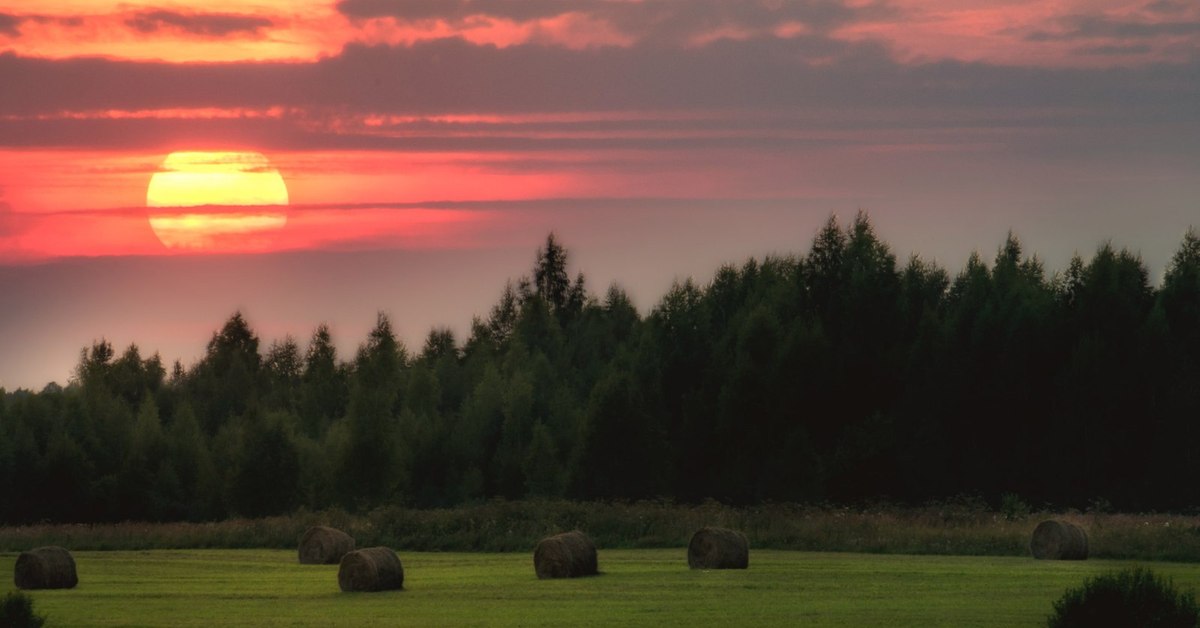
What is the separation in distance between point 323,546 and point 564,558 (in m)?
10.9

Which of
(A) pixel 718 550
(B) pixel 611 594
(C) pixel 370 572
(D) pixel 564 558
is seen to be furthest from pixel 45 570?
(A) pixel 718 550

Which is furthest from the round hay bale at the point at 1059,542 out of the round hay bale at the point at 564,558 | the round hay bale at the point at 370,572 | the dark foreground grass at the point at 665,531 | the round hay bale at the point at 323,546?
the round hay bale at the point at 323,546

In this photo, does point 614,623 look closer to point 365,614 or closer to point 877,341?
point 365,614

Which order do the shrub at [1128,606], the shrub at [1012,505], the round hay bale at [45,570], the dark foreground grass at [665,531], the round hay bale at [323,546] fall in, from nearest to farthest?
the shrub at [1128,606] < the round hay bale at [45,570] < the round hay bale at [323,546] < the dark foreground grass at [665,531] < the shrub at [1012,505]

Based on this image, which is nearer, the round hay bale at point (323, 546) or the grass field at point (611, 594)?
the grass field at point (611, 594)

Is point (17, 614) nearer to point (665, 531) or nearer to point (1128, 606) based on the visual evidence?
point (1128, 606)

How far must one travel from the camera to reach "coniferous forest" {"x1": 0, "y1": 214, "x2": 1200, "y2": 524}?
257ft

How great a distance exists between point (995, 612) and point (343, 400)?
106498 mm

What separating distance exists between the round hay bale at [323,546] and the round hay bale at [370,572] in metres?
10.3

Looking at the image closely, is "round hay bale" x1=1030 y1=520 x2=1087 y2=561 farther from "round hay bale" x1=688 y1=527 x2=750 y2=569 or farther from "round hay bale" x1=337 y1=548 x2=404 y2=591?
"round hay bale" x1=337 y1=548 x2=404 y2=591

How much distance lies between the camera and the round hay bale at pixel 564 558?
40781 millimetres

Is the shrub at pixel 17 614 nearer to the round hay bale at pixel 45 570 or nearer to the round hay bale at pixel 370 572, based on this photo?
the round hay bale at pixel 370 572

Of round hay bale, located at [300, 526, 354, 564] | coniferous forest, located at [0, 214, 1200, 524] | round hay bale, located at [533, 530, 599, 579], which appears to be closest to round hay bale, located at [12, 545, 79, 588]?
round hay bale, located at [300, 526, 354, 564]

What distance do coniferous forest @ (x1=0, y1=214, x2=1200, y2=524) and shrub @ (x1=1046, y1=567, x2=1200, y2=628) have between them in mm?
50941
